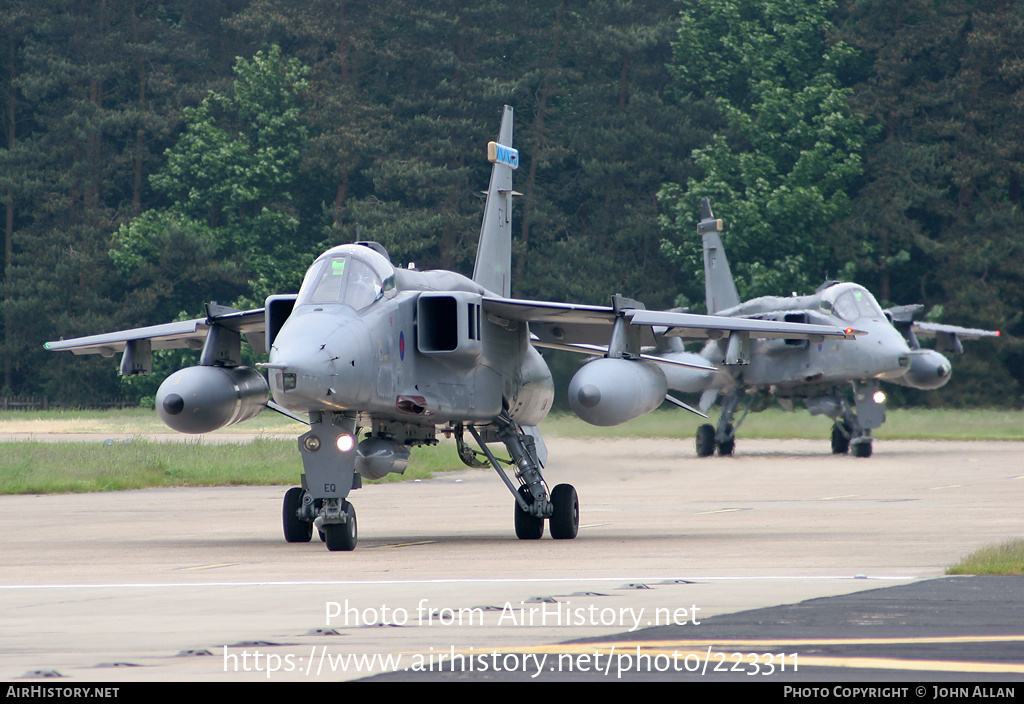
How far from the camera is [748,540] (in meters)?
14.2

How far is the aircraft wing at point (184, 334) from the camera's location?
15617 mm

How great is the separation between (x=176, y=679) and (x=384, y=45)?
5925cm

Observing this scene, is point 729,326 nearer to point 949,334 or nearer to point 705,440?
point 705,440

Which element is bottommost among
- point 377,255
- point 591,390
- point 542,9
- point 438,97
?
point 591,390

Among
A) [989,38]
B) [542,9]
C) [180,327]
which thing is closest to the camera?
[180,327]

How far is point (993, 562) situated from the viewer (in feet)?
35.9

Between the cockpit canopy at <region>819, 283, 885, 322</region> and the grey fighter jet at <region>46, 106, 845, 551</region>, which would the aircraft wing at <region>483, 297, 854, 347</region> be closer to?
the grey fighter jet at <region>46, 106, 845, 551</region>

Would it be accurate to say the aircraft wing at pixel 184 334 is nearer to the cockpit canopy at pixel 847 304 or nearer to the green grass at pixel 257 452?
the green grass at pixel 257 452

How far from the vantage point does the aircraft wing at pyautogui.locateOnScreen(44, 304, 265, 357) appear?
51.2 ft

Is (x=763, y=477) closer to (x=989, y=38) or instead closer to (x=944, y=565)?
(x=944, y=565)

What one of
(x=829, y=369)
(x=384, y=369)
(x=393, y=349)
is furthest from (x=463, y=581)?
(x=829, y=369)

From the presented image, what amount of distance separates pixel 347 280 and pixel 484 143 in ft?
161

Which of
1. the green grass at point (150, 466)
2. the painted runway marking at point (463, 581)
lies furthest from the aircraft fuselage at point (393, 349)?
the green grass at point (150, 466)
